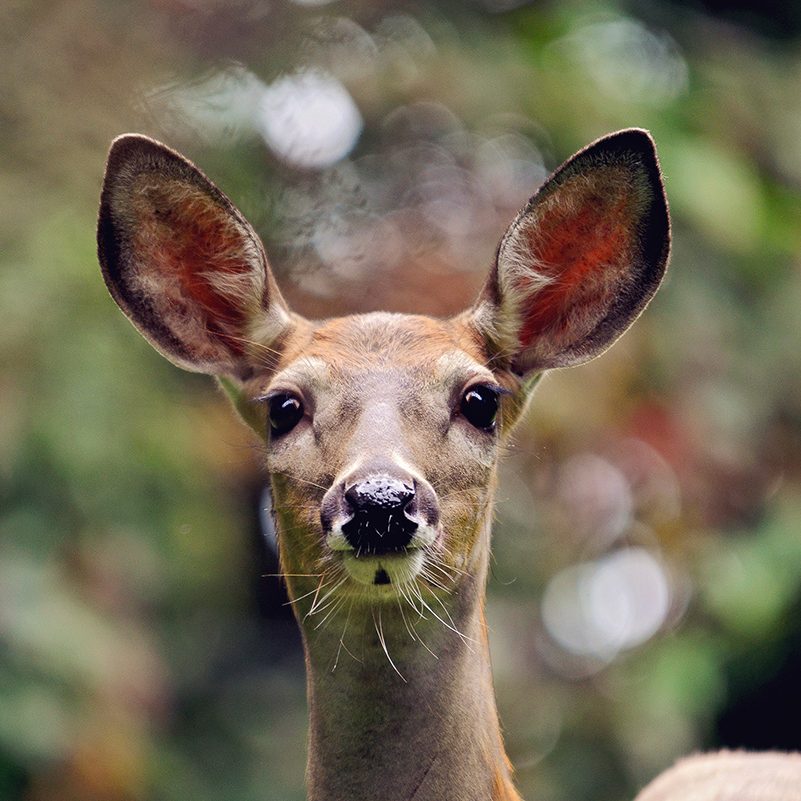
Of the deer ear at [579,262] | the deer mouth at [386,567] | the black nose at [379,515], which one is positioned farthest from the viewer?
the deer ear at [579,262]

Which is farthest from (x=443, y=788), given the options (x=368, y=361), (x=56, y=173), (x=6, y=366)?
(x=56, y=173)

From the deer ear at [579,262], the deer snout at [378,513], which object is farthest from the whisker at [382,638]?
the deer ear at [579,262]

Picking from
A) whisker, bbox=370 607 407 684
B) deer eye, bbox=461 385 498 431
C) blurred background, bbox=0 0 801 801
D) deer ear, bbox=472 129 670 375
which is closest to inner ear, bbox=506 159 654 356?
deer ear, bbox=472 129 670 375

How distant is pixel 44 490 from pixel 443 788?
3899mm

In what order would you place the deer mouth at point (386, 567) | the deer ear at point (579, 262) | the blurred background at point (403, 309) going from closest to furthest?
the deer mouth at point (386, 567) < the deer ear at point (579, 262) < the blurred background at point (403, 309)

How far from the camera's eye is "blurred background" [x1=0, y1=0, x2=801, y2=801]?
7004 millimetres

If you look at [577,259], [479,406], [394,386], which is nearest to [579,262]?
[577,259]

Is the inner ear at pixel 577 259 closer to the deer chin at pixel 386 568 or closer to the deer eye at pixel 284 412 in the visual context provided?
the deer eye at pixel 284 412

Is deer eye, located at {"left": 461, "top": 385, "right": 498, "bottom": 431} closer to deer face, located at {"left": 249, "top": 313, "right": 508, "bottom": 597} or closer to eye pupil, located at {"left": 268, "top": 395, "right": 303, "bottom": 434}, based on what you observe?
deer face, located at {"left": 249, "top": 313, "right": 508, "bottom": 597}

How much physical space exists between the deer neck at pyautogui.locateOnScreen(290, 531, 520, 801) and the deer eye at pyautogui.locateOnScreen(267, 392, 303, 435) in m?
0.55

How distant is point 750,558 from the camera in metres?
8.06

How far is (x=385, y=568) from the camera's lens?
3746 mm

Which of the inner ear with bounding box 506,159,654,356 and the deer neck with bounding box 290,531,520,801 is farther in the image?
the inner ear with bounding box 506,159,654,356

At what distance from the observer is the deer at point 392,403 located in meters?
3.97
